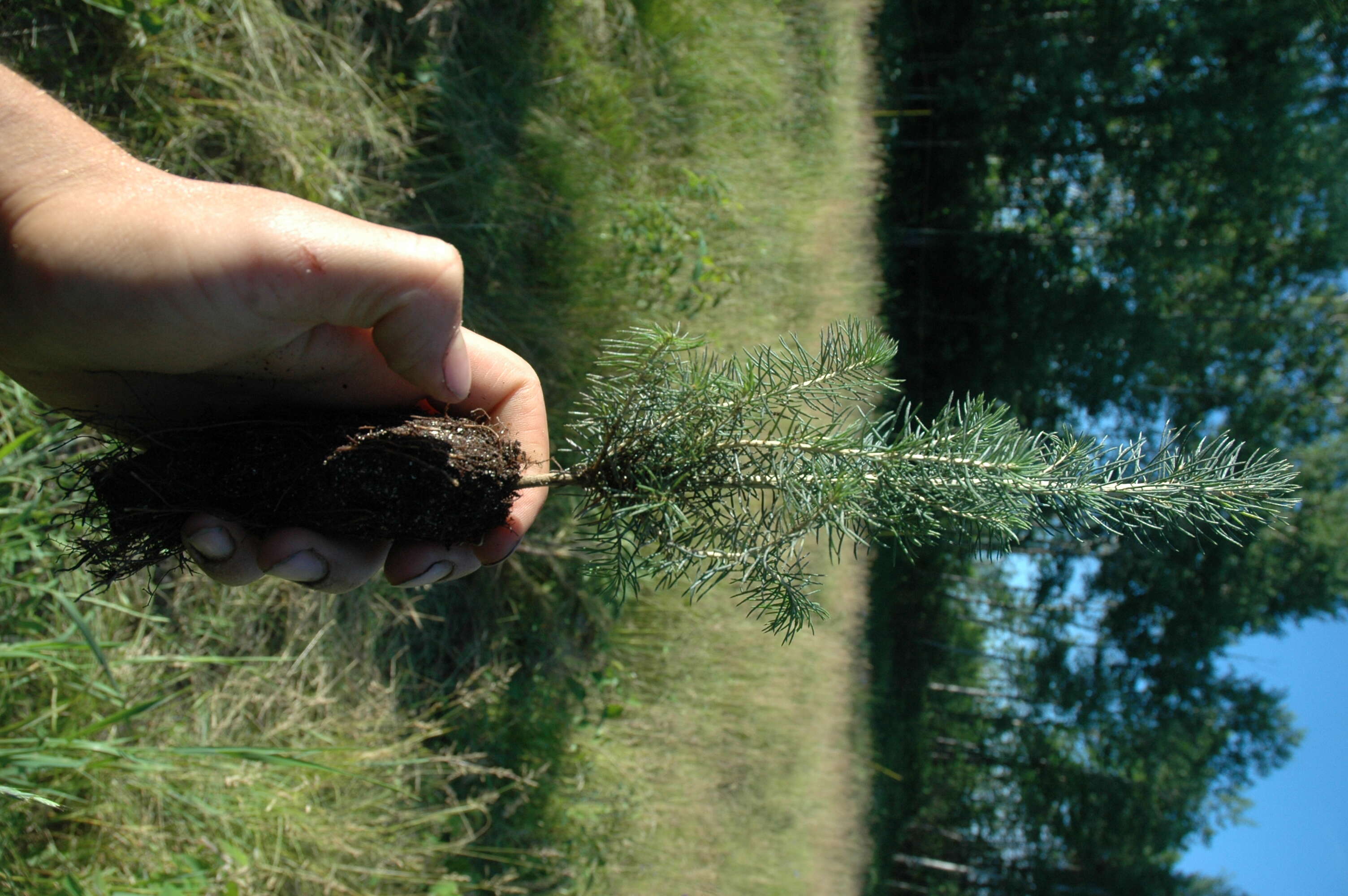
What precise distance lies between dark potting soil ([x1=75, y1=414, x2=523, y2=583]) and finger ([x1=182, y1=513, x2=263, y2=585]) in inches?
1.4

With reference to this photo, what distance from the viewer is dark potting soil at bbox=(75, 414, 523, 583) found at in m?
1.78

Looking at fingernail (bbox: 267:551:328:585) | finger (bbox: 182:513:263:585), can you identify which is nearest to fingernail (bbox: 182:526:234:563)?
finger (bbox: 182:513:263:585)

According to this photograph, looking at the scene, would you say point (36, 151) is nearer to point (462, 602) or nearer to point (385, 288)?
point (385, 288)

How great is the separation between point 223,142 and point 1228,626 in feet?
34.2

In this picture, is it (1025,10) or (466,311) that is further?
(1025,10)

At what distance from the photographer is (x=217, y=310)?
156 cm

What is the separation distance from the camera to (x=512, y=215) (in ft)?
13.5

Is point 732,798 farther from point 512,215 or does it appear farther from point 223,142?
point 223,142

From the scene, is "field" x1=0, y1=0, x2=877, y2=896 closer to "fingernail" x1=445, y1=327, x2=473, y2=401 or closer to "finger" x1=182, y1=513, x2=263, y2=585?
"finger" x1=182, y1=513, x2=263, y2=585

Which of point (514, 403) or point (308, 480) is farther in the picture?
point (514, 403)

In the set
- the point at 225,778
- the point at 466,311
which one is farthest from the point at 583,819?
the point at 466,311

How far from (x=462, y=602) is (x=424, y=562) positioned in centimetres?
245

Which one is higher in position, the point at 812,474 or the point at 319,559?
the point at 812,474

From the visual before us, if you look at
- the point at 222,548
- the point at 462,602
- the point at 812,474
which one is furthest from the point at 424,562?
the point at 462,602
